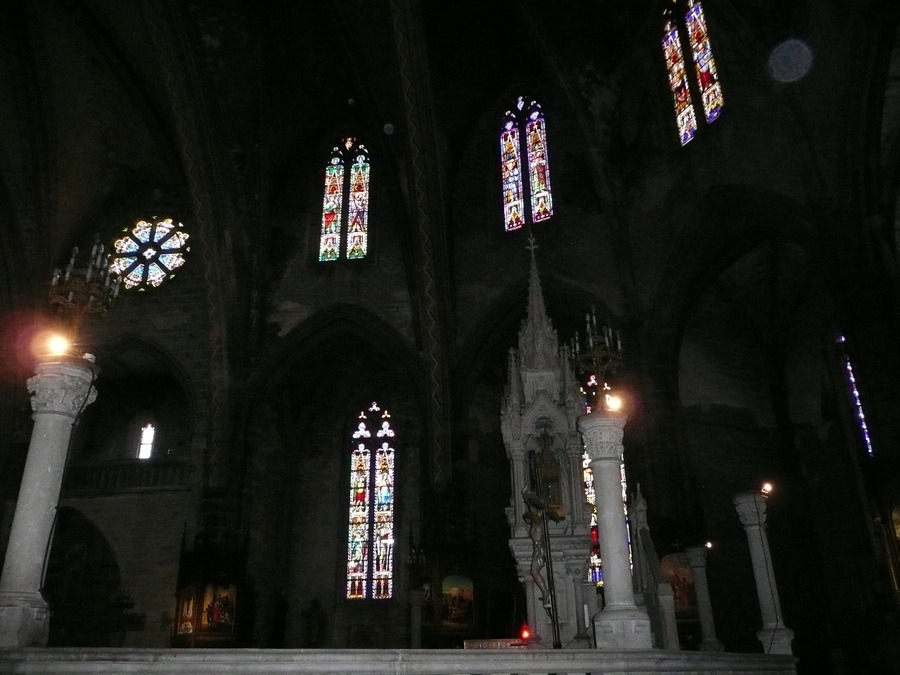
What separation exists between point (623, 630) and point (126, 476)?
15753mm

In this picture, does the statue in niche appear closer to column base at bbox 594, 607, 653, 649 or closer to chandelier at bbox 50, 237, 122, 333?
column base at bbox 594, 607, 653, 649

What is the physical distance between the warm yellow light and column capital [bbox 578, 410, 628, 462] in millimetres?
5027

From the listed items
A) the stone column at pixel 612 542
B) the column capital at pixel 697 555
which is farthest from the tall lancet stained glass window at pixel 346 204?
the stone column at pixel 612 542

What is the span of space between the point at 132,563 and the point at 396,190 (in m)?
11.0

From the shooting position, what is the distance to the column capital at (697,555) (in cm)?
1370

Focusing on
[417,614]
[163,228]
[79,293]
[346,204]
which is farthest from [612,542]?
[163,228]

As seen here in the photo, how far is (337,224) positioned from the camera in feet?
65.0

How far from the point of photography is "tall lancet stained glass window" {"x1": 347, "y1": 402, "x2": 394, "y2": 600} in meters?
19.6

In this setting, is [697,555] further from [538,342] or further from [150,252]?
[150,252]

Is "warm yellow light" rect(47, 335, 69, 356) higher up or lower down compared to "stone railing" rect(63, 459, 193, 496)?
lower down

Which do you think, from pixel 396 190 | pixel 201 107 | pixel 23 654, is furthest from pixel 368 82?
pixel 23 654

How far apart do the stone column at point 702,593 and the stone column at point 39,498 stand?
10.3 meters

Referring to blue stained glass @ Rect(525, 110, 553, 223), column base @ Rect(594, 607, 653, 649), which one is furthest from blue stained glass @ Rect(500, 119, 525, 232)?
column base @ Rect(594, 607, 653, 649)

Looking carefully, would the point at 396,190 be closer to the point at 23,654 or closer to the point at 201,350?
the point at 201,350
